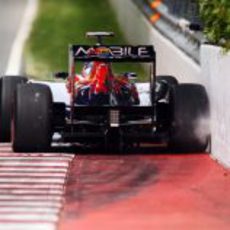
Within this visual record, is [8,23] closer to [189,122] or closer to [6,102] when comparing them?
[6,102]

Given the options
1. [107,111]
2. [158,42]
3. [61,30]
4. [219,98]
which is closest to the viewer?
[219,98]

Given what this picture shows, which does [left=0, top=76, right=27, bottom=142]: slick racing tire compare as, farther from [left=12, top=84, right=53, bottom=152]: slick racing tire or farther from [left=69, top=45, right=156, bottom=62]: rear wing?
[left=69, top=45, right=156, bottom=62]: rear wing

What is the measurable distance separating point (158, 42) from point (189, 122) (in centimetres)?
1238

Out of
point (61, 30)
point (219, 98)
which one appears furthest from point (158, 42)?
Answer: point (219, 98)

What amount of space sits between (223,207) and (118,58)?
15.7 feet

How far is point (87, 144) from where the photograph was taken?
16969 millimetres

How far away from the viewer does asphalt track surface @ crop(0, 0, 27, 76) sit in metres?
34.8

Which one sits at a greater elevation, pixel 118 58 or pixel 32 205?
pixel 118 58

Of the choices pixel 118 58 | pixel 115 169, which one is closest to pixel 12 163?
pixel 115 169

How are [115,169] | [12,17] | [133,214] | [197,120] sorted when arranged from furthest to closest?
[12,17]
[197,120]
[115,169]
[133,214]

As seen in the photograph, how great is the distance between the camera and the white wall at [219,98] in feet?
47.6

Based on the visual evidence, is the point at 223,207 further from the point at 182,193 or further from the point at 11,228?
the point at 11,228

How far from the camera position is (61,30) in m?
39.7

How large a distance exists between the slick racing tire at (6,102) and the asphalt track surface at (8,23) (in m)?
14.5
